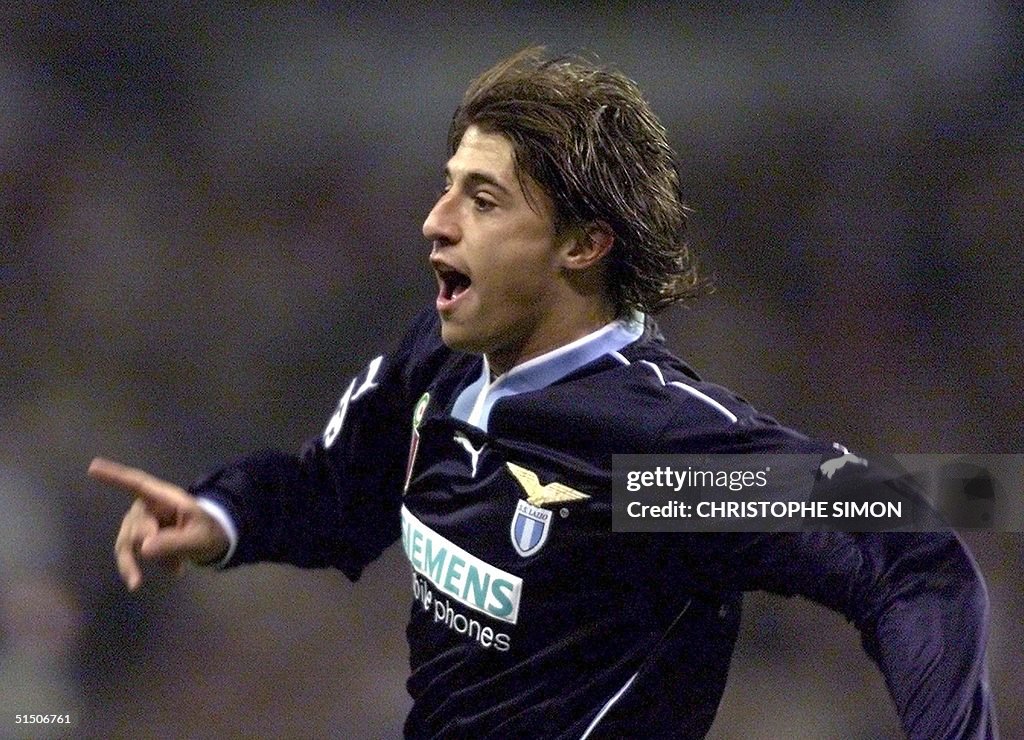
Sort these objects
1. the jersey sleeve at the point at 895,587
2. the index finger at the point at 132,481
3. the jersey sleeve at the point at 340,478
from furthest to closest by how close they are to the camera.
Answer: the jersey sleeve at the point at 340,478 → the index finger at the point at 132,481 → the jersey sleeve at the point at 895,587

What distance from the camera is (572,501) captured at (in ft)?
5.72

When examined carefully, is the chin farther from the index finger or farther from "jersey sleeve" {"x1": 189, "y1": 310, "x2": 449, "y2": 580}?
the index finger

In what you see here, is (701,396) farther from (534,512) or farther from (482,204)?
(482,204)

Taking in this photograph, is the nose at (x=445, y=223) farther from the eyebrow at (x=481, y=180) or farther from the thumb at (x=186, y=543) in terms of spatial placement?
the thumb at (x=186, y=543)

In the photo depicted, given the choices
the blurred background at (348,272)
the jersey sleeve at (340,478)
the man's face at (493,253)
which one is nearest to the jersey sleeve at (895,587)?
the man's face at (493,253)

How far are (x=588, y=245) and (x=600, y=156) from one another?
119mm

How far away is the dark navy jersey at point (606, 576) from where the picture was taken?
64.0 inches

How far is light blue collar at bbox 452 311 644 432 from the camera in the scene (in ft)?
6.05

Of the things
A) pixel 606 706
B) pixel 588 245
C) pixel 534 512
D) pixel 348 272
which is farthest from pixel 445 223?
pixel 348 272

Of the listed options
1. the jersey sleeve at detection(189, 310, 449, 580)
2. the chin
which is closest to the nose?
the chin

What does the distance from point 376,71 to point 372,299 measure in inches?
27.8

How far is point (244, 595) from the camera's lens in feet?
11.6

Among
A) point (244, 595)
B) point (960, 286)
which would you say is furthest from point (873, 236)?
point (244, 595)

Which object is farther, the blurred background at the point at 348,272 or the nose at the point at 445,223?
the blurred background at the point at 348,272
